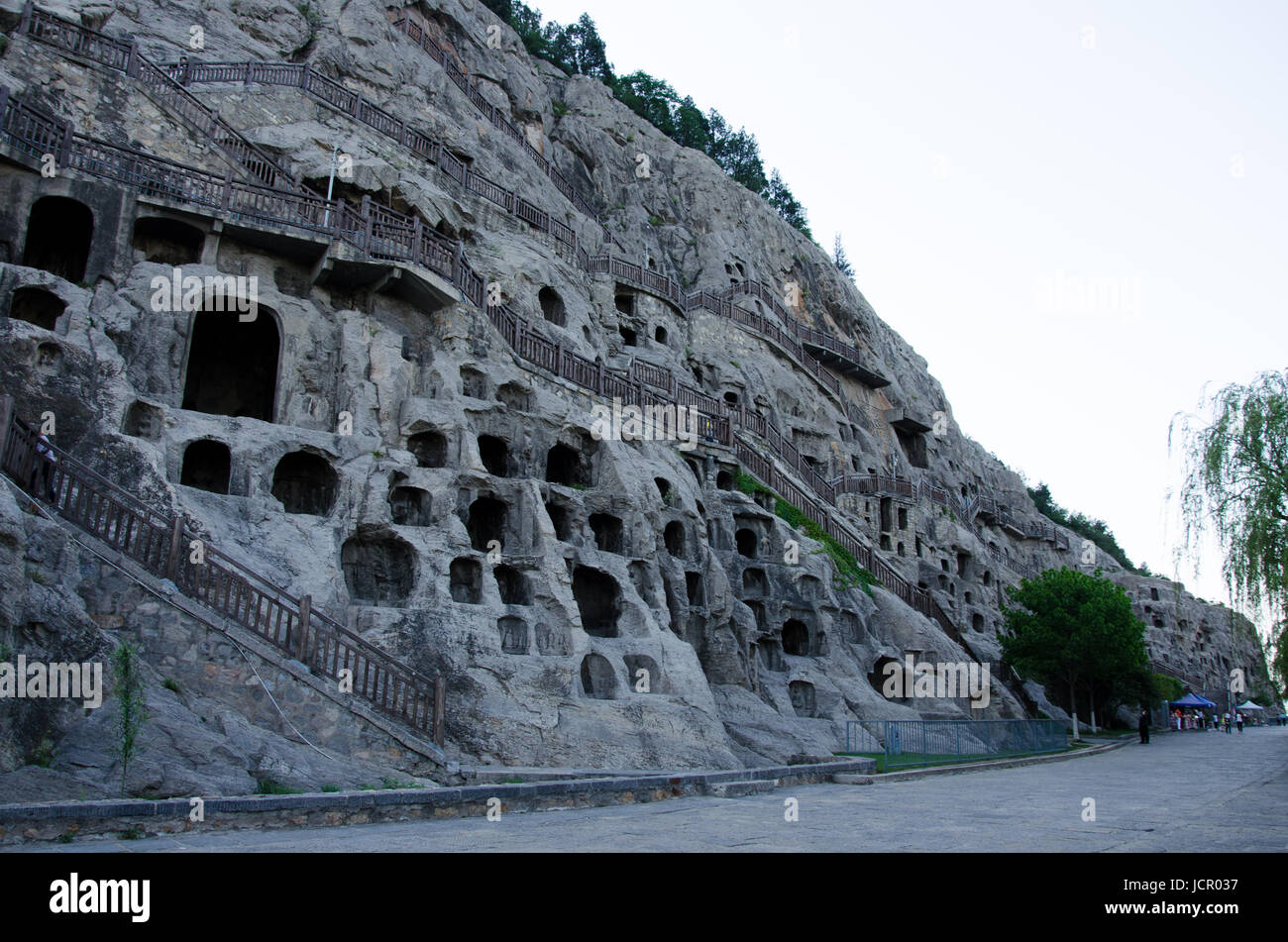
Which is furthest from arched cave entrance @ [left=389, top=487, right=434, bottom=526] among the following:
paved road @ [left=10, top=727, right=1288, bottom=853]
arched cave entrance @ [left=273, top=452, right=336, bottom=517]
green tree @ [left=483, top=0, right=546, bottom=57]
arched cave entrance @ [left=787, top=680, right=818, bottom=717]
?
green tree @ [left=483, top=0, right=546, bottom=57]

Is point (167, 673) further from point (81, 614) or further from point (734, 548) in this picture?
point (734, 548)

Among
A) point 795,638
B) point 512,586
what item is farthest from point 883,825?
point 795,638

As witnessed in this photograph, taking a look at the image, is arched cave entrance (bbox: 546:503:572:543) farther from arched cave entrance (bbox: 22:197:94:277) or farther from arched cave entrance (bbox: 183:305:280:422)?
arched cave entrance (bbox: 22:197:94:277)

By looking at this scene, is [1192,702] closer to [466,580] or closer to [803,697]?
[803,697]

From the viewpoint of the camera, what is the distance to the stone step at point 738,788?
1645 centimetres

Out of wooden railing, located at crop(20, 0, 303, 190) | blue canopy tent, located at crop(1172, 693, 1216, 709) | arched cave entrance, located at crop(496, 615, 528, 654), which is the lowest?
blue canopy tent, located at crop(1172, 693, 1216, 709)

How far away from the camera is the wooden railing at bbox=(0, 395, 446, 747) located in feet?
47.8

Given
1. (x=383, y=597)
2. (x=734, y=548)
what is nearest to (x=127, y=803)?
(x=383, y=597)

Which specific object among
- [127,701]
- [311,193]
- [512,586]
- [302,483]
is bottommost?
[127,701]

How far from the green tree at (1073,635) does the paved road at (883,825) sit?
2055 centimetres

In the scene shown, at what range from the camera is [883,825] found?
39.1 ft

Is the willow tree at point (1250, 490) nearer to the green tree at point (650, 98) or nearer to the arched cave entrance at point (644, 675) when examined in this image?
the arched cave entrance at point (644, 675)

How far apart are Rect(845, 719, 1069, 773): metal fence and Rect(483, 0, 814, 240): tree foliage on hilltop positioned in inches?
2046

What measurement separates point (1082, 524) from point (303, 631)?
104342 mm
